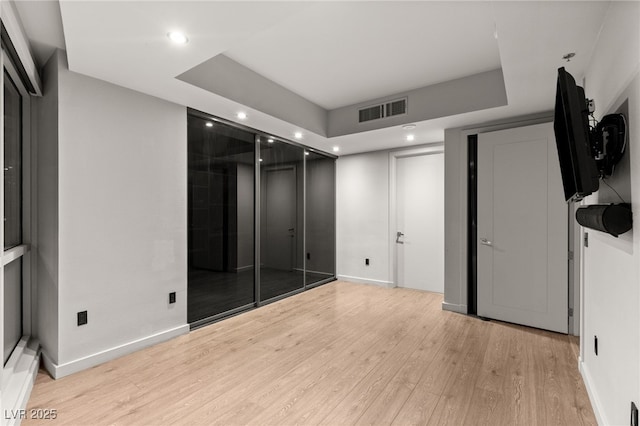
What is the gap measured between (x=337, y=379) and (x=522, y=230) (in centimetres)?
262

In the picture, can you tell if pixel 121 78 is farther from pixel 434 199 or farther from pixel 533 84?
pixel 434 199

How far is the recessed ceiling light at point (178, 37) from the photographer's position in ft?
6.38

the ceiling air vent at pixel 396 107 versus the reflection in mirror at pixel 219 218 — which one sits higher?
the ceiling air vent at pixel 396 107

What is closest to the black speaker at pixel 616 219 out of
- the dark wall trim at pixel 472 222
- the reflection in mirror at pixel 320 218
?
the dark wall trim at pixel 472 222

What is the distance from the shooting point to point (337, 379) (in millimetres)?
2402

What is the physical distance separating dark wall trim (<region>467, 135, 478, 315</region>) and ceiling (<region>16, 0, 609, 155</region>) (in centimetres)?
37

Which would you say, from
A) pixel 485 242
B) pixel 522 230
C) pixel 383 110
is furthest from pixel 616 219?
pixel 383 110

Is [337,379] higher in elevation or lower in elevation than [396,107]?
lower

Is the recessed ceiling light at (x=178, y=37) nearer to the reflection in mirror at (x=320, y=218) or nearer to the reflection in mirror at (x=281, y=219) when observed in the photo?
the reflection in mirror at (x=281, y=219)

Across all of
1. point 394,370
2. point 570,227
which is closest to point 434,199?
point 570,227

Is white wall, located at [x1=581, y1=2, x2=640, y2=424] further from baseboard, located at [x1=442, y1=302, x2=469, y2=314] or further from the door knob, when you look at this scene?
baseboard, located at [x1=442, y1=302, x2=469, y2=314]

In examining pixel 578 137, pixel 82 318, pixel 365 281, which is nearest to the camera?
pixel 578 137

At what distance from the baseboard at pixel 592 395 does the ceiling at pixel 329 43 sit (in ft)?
7.41

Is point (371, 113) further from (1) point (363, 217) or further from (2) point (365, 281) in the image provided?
(2) point (365, 281)
